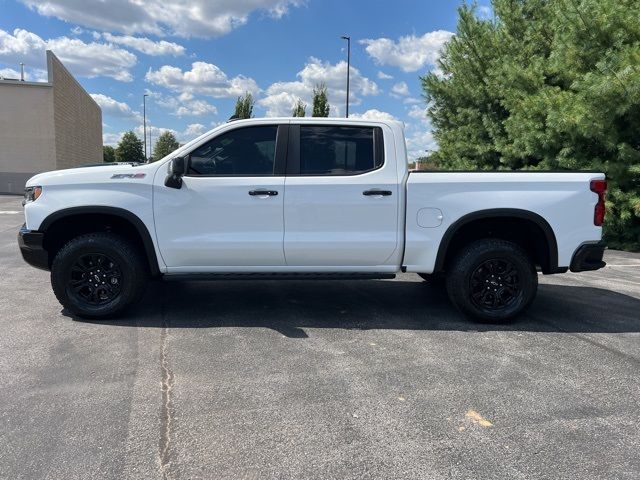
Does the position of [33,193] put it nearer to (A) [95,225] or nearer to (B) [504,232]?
(A) [95,225]

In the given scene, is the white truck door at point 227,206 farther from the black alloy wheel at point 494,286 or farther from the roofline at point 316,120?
the black alloy wheel at point 494,286

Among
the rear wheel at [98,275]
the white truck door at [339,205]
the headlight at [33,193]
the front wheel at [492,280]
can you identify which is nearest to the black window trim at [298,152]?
the white truck door at [339,205]

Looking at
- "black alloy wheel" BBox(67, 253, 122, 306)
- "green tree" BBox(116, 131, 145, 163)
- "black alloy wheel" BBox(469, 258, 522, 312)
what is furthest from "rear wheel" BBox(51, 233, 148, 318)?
"green tree" BBox(116, 131, 145, 163)

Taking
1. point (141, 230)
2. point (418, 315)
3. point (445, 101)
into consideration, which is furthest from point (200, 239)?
point (445, 101)

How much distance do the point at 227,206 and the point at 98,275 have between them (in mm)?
1462

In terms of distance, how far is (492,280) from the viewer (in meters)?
5.21

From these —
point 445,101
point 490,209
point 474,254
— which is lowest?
point 474,254

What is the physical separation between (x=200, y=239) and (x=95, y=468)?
8.58 ft

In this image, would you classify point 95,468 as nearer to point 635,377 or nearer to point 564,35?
point 635,377

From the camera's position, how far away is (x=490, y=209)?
499 cm

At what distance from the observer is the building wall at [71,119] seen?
28281 mm

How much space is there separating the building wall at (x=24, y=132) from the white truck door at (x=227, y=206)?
26.2 metres

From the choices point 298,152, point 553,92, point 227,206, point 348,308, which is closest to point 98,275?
point 227,206

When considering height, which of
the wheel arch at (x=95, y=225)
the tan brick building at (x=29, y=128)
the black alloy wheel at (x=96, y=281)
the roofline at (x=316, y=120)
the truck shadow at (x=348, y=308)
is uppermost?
the tan brick building at (x=29, y=128)
